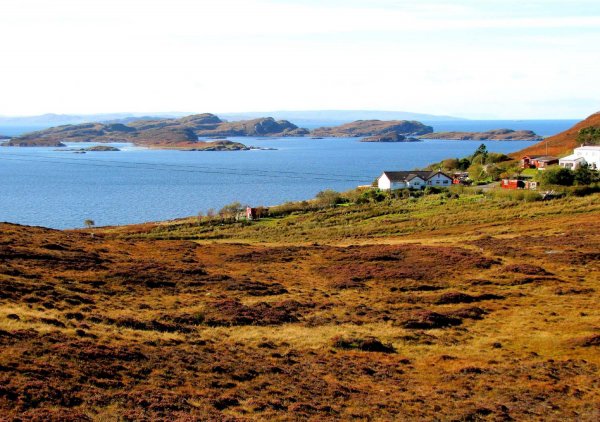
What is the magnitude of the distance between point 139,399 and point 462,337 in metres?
17.7

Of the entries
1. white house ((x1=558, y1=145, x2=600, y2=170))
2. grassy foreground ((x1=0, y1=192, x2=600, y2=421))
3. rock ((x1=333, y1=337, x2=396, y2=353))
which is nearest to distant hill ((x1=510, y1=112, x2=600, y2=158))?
white house ((x1=558, y1=145, x2=600, y2=170))

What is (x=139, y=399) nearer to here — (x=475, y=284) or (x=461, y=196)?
(x=475, y=284)

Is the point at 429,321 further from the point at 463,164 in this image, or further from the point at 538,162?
the point at 463,164

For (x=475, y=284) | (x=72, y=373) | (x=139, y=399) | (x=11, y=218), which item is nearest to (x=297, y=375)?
(x=139, y=399)

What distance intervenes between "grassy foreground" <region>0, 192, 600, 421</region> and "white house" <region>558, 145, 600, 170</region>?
45256 mm

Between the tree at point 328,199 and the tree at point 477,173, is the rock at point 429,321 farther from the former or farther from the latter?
the tree at point 477,173

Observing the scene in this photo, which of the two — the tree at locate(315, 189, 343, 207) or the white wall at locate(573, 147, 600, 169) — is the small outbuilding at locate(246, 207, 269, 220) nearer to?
the tree at locate(315, 189, 343, 207)

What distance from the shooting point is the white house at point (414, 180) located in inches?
4272

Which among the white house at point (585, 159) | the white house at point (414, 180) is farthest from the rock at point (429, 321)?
the white house at point (585, 159)

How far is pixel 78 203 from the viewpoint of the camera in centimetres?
13788

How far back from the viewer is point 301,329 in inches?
1305

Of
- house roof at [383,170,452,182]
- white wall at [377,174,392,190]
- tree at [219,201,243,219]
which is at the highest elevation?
house roof at [383,170,452,182]

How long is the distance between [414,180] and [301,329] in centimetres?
7886

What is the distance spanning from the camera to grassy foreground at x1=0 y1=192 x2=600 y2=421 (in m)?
22.2
